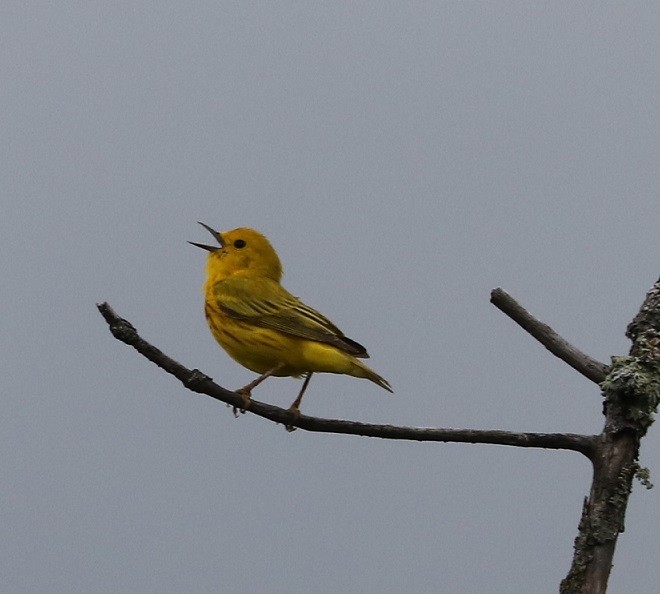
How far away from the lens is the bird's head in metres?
5.67

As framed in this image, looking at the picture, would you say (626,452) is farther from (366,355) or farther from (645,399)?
(366,355)

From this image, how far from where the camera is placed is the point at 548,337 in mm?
4801

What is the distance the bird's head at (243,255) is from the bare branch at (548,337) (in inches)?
55.5

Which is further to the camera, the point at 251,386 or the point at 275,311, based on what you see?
the point at 275,311

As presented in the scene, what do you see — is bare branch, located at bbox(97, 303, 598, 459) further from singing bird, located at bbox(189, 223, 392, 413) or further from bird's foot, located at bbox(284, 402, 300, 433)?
singing bird, located at bbox(189, 223, 392, 413)

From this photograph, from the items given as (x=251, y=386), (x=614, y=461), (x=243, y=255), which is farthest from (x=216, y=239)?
(x=614, y=461)

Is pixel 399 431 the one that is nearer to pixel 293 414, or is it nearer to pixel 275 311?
pixel 293 414

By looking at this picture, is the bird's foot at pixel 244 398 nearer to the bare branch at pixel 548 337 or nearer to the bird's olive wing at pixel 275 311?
the bird's olive wing at pixel 275 311

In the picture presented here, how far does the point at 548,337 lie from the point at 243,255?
70.7 inches

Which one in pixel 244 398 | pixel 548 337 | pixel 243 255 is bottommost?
pixel 244 398

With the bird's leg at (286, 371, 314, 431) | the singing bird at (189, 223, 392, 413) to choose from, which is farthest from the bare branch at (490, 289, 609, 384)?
the bird's leg at (286, 371, 314, 431)

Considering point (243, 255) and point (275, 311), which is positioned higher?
point (243, 255)

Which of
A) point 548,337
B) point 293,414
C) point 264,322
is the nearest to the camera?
point 293,414

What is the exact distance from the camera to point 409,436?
4.28 metres
